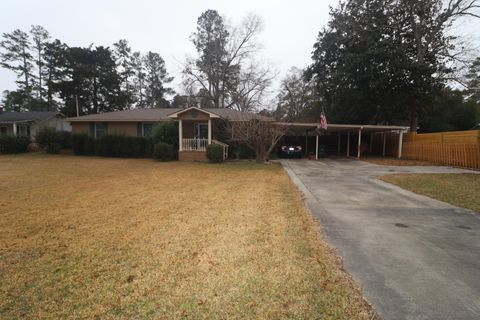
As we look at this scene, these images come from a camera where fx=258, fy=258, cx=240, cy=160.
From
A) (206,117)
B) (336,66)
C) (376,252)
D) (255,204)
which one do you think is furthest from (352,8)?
(376,252)

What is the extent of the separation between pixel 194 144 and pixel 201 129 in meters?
2.15

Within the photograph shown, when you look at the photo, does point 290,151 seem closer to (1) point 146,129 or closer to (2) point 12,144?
(1) point 146,129

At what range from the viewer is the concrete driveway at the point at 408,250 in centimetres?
244

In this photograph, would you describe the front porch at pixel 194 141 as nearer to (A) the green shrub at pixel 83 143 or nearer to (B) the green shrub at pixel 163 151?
(B) the green shrub at pixel 163 151

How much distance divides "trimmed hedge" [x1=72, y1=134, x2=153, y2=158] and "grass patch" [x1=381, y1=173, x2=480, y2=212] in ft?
50.3

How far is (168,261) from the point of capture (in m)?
3.29

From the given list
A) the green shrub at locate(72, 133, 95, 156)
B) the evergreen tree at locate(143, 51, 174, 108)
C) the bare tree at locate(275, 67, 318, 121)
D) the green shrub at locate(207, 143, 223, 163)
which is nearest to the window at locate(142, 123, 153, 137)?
the green shrub at locate(72, 133, 95, 156)

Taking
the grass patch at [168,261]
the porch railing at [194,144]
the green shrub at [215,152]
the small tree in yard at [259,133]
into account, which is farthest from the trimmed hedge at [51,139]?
the grass patch at [168,261]

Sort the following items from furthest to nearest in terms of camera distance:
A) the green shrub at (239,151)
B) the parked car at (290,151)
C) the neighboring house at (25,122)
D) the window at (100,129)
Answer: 1. the neighboring house at (25,122)
2. the window at (100,129)
3. the parked car at (290,151)
4. the green shrub at (239,151)

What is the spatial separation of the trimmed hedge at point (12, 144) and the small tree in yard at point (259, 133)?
59.6 feet

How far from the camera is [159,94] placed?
4356cm

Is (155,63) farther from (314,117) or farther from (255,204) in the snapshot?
(255,204)

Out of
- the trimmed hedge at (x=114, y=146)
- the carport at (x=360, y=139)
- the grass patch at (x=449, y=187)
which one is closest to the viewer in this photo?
the grass patch at (x=449, y=187)

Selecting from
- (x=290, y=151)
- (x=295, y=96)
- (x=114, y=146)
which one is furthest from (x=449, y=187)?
(x=295, y=96)
